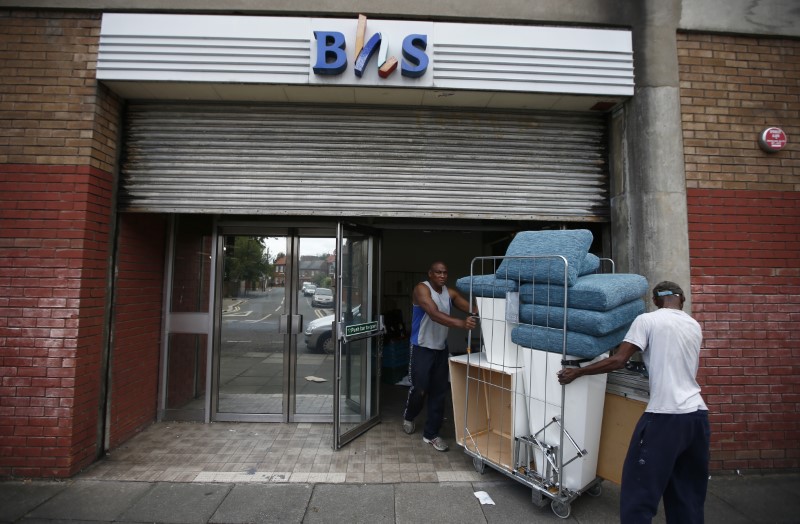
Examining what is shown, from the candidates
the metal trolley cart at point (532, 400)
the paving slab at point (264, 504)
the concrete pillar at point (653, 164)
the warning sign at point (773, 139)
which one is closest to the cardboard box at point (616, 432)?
the metal trolley cart at point (532, 400)

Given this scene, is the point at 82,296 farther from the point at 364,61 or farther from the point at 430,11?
the point at 430,11

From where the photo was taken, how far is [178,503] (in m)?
3.36

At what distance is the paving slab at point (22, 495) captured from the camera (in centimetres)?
322

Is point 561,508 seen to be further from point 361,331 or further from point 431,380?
point 361,331

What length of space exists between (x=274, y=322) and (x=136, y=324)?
1538 mm

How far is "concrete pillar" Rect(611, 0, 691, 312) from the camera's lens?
4090mm

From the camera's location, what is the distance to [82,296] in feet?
12.7

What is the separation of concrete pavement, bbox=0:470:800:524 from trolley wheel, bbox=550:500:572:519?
0.14 ft

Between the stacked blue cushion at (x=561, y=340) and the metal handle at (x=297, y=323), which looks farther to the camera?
the metal handle at (x=297, y=323)

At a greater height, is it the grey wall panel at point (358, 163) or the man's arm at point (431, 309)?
the grey wall panel at point (358, 163)

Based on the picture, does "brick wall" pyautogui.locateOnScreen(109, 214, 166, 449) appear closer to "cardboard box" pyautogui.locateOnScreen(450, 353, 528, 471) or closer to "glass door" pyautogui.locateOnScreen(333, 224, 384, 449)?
"glass door" pyautogui.locateOnScreen(333, 224, 384, 449)

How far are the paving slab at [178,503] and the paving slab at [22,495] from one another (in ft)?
2.63

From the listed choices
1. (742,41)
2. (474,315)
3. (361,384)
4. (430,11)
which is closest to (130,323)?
(361,384)

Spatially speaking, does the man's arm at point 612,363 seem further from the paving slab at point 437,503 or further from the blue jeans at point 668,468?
the paving slab at point 437,503
